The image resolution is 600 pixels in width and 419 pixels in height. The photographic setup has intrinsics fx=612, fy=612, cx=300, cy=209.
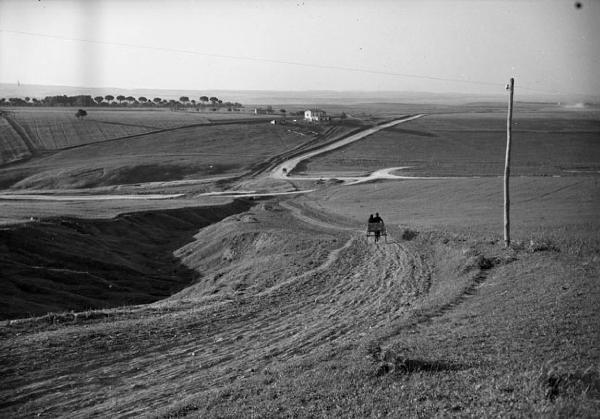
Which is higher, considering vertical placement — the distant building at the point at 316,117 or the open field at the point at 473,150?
the distant building at the point at 316,117

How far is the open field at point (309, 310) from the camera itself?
11.0 m

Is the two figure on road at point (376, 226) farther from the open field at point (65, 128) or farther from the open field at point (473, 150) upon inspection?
the open field at point (65, 128)

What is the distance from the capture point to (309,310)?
18672 mm

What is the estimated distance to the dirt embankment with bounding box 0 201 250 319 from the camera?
25.4m

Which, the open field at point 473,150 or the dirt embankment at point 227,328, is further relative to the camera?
the open field at point 473,150

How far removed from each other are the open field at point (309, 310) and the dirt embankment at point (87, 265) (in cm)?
13

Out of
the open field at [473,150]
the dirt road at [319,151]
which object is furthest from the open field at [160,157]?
the open field at [473,150]

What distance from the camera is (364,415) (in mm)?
9820

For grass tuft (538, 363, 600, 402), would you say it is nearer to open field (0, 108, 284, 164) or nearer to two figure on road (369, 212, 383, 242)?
two figure on road (369, 212, 383, 242)

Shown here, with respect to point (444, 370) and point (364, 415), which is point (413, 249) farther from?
point (364, 415)

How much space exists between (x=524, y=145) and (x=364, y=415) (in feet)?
329

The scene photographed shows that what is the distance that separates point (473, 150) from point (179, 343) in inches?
3578

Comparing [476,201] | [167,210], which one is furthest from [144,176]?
[476,201]

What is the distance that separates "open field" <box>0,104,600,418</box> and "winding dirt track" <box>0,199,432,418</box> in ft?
0.21
